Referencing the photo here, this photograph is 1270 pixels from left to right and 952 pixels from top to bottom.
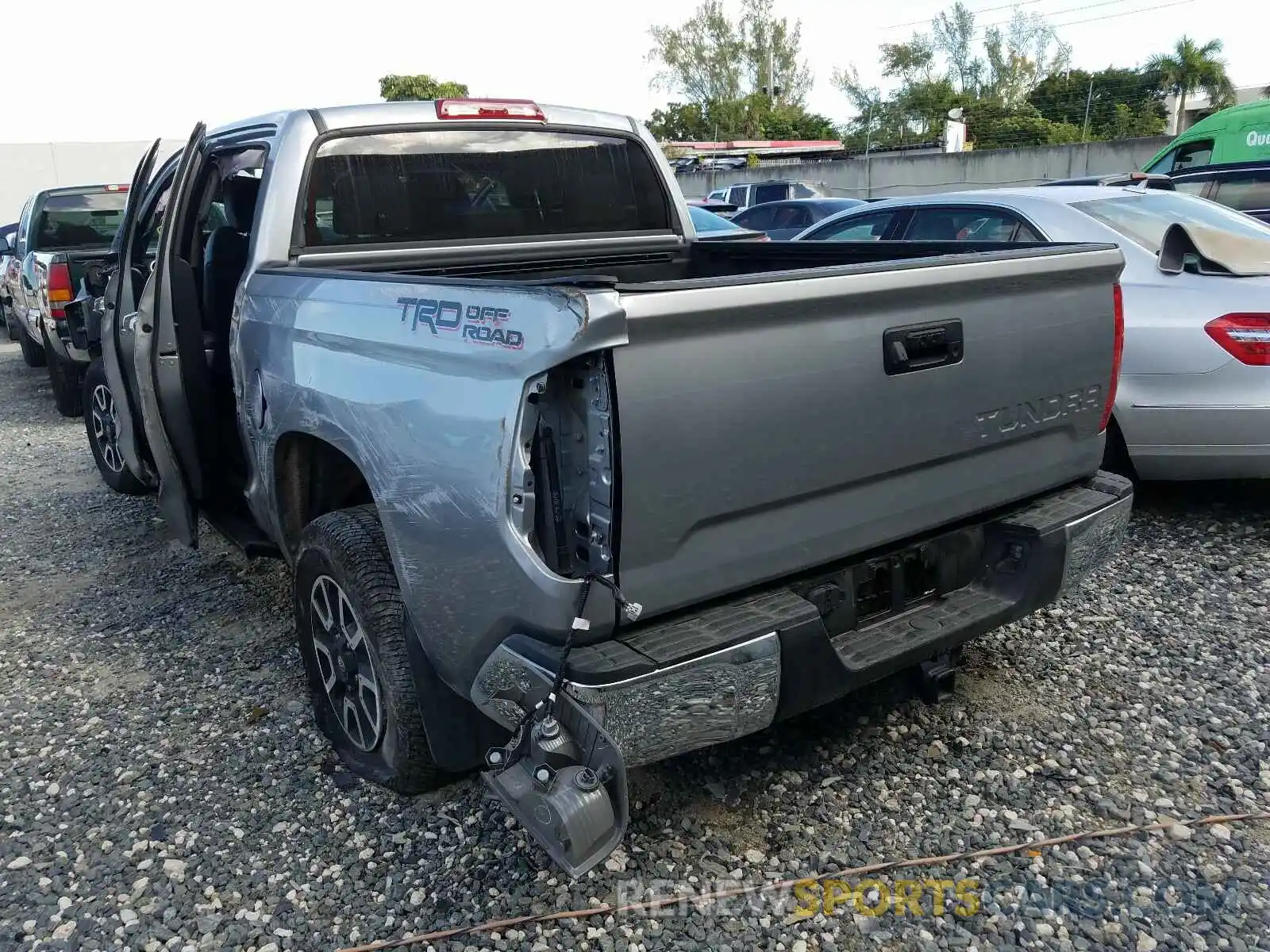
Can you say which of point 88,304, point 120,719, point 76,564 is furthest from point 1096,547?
point 88,304

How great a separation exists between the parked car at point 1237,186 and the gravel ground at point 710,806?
603 centimetres

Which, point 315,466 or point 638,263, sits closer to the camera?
point 315,466

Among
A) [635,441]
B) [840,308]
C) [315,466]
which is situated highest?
[840,308]

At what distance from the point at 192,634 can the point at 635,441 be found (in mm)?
2850

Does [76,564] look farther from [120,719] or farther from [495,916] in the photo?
[495,916]

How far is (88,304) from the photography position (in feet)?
19.4

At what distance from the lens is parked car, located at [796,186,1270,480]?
452 cm

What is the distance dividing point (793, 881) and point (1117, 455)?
10.8 ft

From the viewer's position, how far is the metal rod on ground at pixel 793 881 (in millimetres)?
2494

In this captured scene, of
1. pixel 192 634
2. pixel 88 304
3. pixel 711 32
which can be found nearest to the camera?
pixel 192 634

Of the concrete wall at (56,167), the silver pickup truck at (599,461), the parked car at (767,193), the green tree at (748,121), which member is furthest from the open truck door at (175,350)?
the green tree at (748,121)

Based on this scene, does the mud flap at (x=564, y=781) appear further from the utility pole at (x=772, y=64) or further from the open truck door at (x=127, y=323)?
the utility pole at (x=772, y=64)

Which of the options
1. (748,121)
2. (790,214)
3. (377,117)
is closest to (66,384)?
(377,117)

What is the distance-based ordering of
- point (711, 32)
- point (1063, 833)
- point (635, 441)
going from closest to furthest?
point (635, 441) < point (1063, 833) < point (711, 32)
